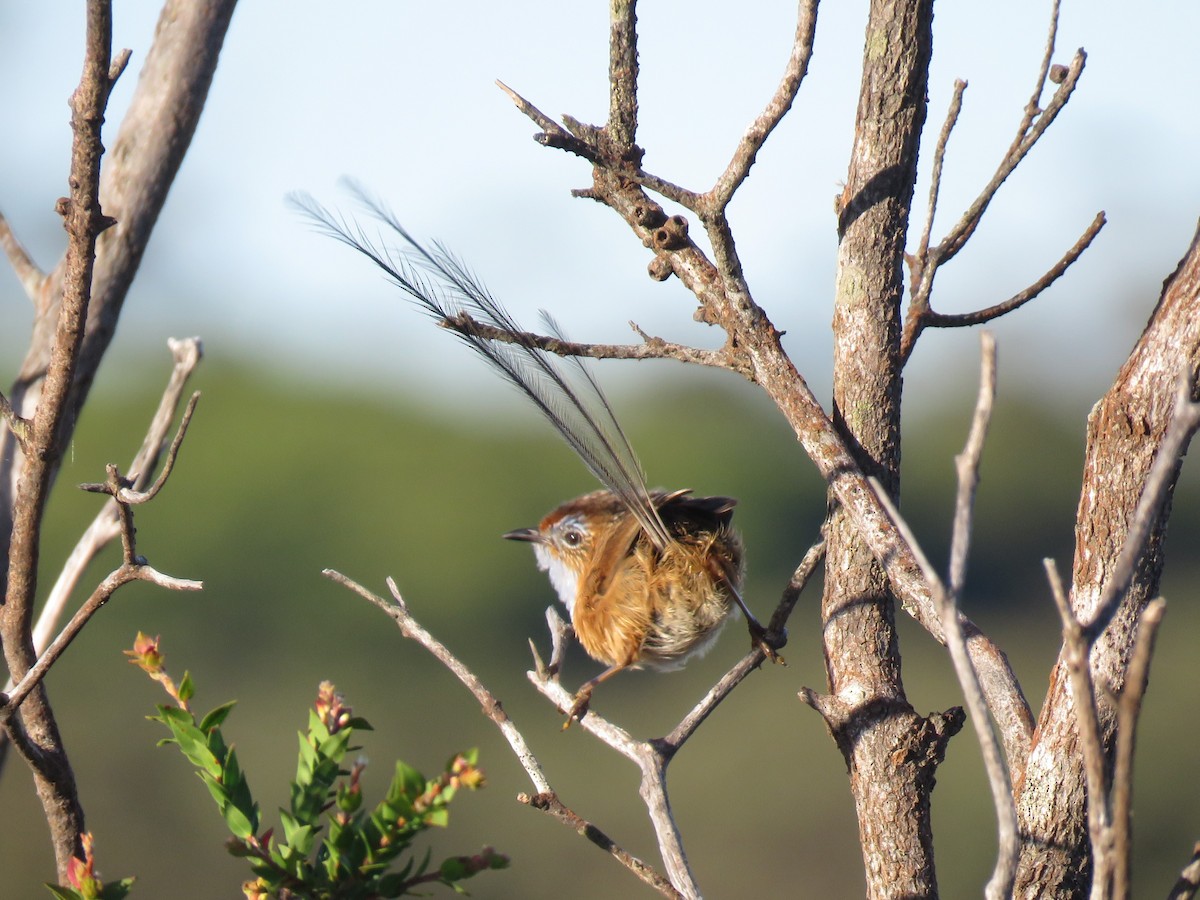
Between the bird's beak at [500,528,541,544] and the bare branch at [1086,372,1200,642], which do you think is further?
the bird's beak at [500,528,541,544]

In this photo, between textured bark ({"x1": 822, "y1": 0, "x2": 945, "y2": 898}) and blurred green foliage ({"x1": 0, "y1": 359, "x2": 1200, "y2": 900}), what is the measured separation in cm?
619

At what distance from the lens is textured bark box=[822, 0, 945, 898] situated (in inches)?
83.0

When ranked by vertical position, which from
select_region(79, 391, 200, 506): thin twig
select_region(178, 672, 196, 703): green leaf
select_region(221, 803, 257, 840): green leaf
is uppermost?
select_region(79, 391, 200, 506): thin twig

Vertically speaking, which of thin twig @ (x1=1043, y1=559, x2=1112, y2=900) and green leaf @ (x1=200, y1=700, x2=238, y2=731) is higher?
thin twig @ (x1=1043, y1=559, x2=1112, y2=900)

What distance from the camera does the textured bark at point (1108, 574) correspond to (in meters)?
1.79

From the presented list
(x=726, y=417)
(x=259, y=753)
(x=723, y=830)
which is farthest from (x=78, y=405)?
(x=726, y=417)

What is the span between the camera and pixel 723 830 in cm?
1093

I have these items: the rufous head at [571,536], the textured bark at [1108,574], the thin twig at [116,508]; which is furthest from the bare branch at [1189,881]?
the rufous head at [571,536]

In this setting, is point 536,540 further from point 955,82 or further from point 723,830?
point 723,830

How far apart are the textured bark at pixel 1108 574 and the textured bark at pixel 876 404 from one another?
0.97 feet

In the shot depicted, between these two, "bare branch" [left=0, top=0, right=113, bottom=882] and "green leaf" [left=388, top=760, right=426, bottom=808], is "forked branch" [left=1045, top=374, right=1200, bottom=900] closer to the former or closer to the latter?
"green leaf" [left=388, top=760, right=426, bottom=808]

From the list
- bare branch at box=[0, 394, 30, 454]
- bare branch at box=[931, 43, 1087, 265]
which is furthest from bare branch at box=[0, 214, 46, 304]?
bare branch at box=[931, 43, 1087, 265]

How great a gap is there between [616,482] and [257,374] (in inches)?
541

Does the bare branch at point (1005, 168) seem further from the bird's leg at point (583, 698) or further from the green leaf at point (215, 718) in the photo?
the green leaf at point (215, 718)
